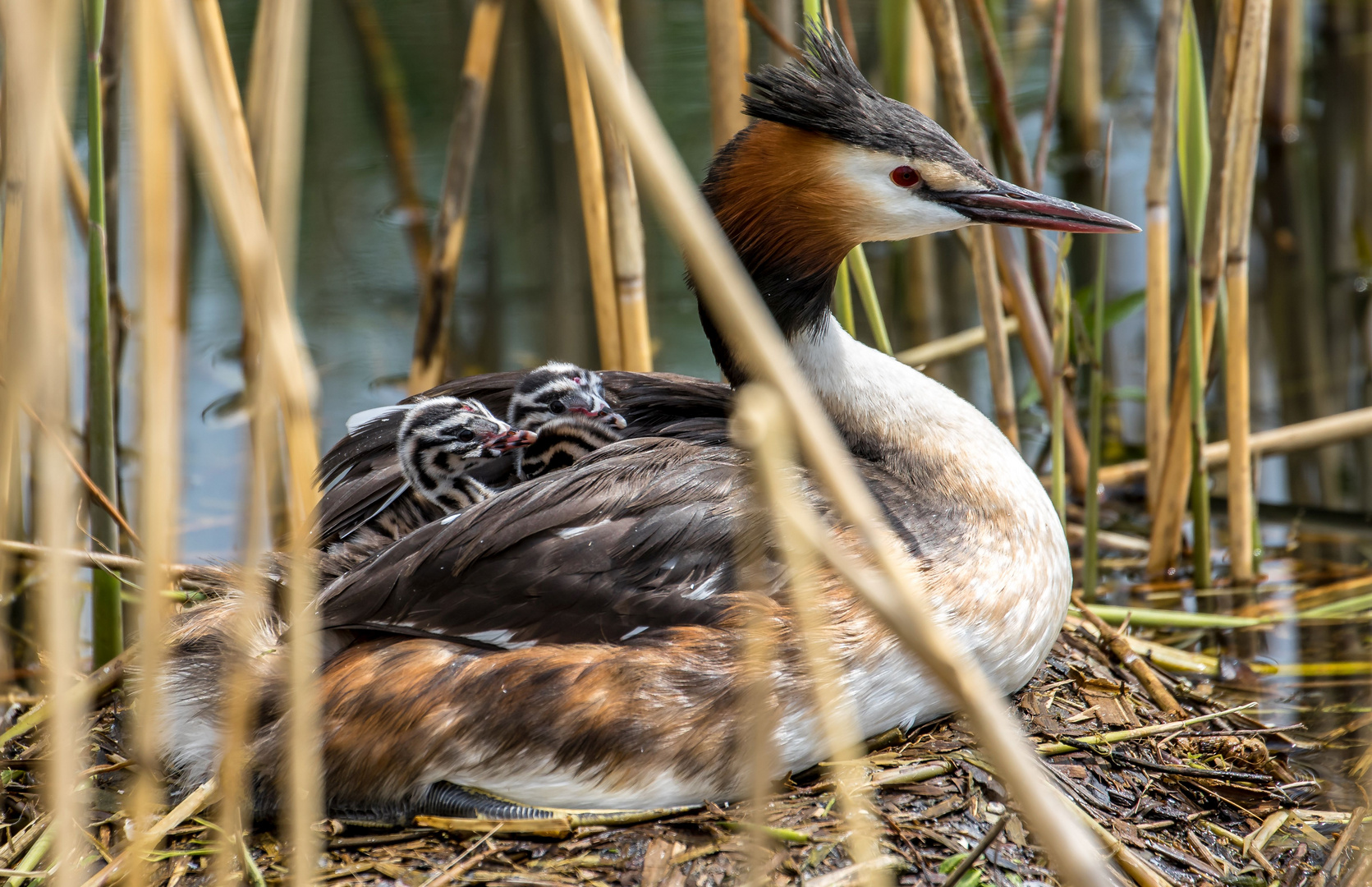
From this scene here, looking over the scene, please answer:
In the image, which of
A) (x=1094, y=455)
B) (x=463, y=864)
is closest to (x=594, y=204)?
(x=1094, y=455)

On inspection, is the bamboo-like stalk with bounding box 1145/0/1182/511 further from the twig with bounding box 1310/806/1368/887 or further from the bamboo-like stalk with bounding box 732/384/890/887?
the bamboo-like stalk with bounding box 732/384/890/887

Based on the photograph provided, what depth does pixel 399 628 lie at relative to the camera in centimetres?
285

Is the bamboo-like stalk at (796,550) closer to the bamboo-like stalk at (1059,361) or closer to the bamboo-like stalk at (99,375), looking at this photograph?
the bamboo-like stalk at (99,375)

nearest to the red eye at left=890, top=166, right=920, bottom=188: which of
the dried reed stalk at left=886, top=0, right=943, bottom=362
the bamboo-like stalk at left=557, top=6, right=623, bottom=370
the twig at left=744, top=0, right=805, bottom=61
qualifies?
the bamboo-like stalk at left=557, top=6, right=623, bottom=370

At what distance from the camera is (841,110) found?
119 inches

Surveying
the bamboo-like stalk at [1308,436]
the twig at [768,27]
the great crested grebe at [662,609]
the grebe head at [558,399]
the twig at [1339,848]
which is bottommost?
the twig at [1339,848]

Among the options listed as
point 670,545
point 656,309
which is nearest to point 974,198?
point 670,545

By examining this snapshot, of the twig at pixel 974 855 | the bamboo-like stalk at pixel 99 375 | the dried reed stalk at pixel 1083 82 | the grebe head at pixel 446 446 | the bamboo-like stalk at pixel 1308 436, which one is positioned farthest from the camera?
the dried reed stalk at pixel 1083 82

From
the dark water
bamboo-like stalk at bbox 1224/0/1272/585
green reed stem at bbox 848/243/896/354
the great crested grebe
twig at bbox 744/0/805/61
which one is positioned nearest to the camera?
the great crested grebe

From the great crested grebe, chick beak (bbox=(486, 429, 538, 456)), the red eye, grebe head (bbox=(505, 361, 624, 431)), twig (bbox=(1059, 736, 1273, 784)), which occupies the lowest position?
twig (bbox=(1059, 736, 1273, 784))

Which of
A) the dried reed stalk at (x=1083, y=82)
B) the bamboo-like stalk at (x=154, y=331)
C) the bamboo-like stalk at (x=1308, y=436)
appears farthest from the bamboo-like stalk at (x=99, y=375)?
the dried reed stalk at (x=1083, y=82)

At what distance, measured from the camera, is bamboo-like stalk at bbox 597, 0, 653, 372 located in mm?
3625

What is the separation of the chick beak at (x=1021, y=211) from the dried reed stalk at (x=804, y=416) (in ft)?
5.89

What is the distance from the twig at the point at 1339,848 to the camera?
2.79 metres
